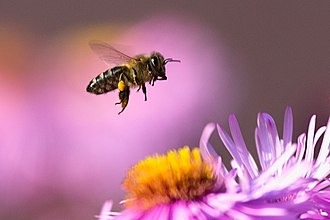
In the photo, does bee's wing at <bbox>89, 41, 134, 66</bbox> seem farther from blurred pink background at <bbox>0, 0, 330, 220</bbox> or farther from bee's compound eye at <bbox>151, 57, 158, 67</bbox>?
blurred pink background at <bbox>0, 0, 330, 220</bbox>

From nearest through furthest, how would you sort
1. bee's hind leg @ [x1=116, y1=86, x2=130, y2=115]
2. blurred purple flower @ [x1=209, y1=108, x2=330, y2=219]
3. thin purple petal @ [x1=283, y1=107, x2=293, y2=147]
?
blurred purple flower @ [x1=209, y1=108, x2=330, y2=219] < thin purple petal @ [x1=283, y1=107, x2=293, y2=147] < bee's hind leg @ [x1=116, y1=86, x2=130, y2=115]

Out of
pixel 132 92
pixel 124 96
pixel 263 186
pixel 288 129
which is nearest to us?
pixel 263 186

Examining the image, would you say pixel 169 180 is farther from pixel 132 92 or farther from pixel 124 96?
pixel 132 92

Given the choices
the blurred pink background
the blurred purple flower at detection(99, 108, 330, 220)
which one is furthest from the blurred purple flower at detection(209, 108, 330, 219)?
the blurred pink background

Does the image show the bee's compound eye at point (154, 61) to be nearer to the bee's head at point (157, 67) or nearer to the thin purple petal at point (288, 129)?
the bee's head at point (157, 67)

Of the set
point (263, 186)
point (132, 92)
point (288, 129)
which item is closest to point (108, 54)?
point (288, 129)

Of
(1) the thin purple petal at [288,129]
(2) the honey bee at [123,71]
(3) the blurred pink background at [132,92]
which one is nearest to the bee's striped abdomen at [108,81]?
(2) the honey bee at [123,71]

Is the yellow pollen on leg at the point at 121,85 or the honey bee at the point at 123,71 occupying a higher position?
the honey bee at the point at 123,71
